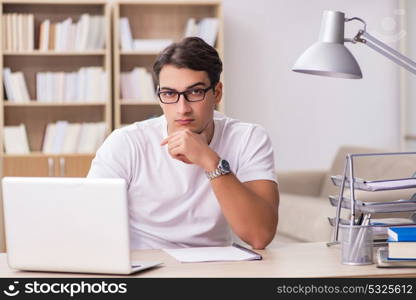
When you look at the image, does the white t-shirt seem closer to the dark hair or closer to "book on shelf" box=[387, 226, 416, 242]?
the dark hair

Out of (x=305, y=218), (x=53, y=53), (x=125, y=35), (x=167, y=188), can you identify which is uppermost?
(x=125, y=35)

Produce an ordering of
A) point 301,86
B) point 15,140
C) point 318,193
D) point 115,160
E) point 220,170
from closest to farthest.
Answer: point 220,170, point 115,160, point 15,140, point 318,193, point 301,86

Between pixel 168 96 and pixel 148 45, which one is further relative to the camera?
pixel 148 45

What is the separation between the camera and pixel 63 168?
5641mm

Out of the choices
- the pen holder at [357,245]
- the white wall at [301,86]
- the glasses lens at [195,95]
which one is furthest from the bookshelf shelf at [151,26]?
the pen holder at [357,245]

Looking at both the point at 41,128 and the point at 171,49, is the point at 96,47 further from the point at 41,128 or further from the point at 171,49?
the point at 171,49

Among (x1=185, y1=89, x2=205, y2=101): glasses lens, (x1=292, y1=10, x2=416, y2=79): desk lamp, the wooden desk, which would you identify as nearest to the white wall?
(x1=185, y1=89, x2=205, y2=101): glasses lens

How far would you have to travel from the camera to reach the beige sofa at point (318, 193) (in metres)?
4.52

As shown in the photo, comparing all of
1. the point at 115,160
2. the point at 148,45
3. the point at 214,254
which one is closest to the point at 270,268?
the point at 214,254

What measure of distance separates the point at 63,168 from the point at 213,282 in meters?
4.07

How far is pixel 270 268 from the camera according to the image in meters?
1.87

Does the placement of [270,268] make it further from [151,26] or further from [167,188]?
[151,26]

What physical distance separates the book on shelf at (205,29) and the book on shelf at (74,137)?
3.01ft

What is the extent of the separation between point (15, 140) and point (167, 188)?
3540mm
